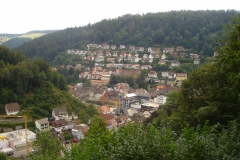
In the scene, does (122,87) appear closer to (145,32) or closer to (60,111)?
(60,111)

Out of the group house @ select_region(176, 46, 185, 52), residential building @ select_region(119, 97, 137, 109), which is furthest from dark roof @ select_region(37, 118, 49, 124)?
house @ select_region(176, 46, 185, 52)

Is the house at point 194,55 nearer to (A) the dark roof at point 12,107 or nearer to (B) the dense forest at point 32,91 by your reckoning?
(B) the dense forest at point 32,91

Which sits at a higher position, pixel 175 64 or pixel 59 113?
pixel 175 64

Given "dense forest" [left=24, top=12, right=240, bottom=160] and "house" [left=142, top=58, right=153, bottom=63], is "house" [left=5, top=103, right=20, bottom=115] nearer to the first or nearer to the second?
"dense forest" [left=24, top=12, right=240, bottom=160]

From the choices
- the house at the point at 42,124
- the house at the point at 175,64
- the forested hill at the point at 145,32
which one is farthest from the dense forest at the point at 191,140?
the forested hill at the point at 145,32

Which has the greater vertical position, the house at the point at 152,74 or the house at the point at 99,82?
the house at the point at 152,74

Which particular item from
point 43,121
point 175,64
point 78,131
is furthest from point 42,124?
point 175,64
